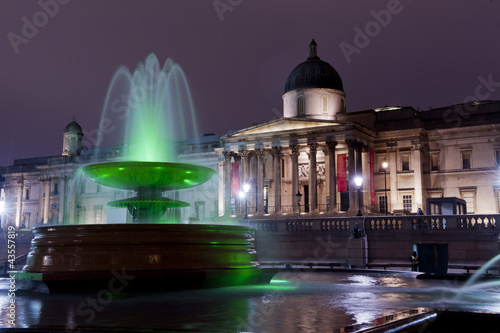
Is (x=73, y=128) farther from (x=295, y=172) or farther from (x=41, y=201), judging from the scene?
(x=295, y=172)

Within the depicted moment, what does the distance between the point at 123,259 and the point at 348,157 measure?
36.1m

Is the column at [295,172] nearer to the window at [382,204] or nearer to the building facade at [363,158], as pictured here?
the building facade at [363,158]

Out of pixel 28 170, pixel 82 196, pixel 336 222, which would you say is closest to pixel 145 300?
pixel 336 222

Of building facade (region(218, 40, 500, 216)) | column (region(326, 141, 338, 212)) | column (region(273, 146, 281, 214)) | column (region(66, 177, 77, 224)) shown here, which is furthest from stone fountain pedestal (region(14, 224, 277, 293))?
column (region(66, 177, 77, 224))

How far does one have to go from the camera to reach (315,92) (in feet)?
172

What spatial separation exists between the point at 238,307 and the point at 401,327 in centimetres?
326

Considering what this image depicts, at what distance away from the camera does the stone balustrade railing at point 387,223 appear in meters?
27.1

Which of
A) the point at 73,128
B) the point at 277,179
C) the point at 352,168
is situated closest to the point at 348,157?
the point at 352,168

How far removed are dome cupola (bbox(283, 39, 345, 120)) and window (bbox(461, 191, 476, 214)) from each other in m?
13.7

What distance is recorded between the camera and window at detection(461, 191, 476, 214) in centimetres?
4678

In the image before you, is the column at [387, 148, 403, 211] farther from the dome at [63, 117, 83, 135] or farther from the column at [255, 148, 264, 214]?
the dome at [63, 117, 83, 135]

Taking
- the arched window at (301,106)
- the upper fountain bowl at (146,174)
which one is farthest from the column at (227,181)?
the upper fountain bowl at (146,174)

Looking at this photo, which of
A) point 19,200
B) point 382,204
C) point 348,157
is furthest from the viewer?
point 19,200

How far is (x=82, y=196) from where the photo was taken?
2842 inches
